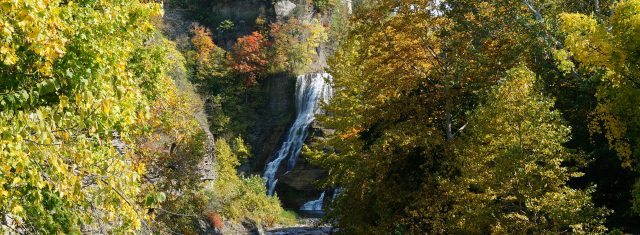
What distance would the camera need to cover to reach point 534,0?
15.2m

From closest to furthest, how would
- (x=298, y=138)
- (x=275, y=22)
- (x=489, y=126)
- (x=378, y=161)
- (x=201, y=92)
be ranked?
(x=489, y=126) < (x=378, y=161) < (x=298, y=138) < (x=201, y=92) < (x=275, y=22)

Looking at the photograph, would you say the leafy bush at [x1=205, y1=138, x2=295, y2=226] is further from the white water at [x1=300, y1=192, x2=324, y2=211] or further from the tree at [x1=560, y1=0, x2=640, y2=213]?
the tree at [x1=560, y1=0, x2=640, y2=213]

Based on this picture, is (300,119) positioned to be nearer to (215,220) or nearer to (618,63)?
(215,220)

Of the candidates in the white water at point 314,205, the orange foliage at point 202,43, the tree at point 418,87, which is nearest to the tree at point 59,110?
the tree at point 418,87

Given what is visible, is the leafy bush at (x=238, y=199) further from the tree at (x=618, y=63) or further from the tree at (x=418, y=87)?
the tree at (x=618, y=63)

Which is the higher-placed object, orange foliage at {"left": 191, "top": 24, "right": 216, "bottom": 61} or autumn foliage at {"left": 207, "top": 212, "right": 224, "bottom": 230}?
orange foliage at {"left": 191, "top": 24, "right": 216, "bottom": 61}

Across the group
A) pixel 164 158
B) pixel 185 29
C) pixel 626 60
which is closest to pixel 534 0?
pixel 626 60

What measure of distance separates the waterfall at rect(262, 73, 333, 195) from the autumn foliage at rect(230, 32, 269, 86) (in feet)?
15.5

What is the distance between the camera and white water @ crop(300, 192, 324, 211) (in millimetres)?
35878

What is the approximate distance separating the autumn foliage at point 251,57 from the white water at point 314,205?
14842 millimetres

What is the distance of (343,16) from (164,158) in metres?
37.2

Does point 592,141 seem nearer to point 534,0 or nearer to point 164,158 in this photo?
point 534,0

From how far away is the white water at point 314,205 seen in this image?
3588cm

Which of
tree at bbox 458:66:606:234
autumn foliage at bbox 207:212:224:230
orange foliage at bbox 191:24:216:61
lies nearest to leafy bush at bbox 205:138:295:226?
autumn foliage at bbox 207:212:224:230
